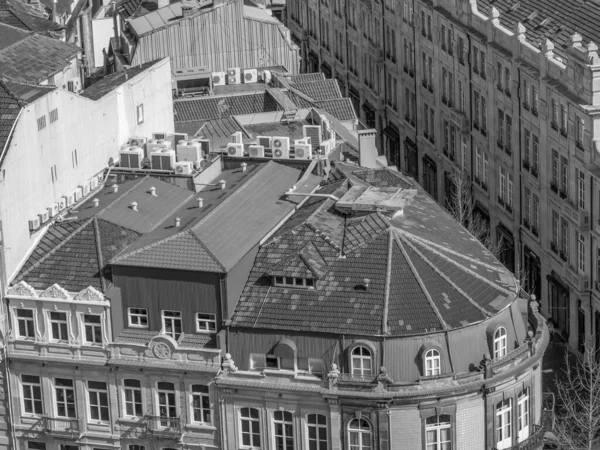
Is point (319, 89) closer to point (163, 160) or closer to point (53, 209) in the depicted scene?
point (163, 160)

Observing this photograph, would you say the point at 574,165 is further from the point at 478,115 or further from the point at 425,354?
the point at 425,354

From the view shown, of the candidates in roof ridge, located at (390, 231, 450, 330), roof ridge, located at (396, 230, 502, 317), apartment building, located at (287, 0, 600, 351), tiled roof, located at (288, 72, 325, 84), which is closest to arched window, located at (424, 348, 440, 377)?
roof ridge, located at (390, 231, 450, 330)

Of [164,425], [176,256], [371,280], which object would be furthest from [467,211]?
[164,425]

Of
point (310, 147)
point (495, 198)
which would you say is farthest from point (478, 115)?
point (310, 147)

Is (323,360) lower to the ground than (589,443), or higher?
higher

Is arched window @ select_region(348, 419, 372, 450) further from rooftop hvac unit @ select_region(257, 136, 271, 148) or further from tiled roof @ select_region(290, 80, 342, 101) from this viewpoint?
tiled roof @ select_region(290, 80, 342, 101)
